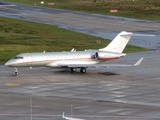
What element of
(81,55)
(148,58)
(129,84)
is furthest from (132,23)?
(129,84)

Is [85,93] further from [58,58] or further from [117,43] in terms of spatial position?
[117,43]

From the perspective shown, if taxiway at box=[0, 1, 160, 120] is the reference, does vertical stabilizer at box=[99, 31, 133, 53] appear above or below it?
above

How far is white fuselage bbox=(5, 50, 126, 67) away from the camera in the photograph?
4775 cm

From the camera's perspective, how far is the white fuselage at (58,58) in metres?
47.8

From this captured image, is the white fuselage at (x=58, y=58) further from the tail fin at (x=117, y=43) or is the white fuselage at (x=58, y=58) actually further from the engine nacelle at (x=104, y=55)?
the tail fin at (x=117, y=43)

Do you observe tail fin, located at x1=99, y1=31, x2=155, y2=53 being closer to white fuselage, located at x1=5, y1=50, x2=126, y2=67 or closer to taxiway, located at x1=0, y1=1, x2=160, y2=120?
white fuselage, located at x1=5, y1=50, x2=126, y2=67

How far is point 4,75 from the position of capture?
4872 cm

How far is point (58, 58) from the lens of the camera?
4872 cm

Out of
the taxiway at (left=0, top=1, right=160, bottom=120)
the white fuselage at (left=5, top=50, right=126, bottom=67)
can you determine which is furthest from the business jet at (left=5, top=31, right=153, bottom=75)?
the taxiway at (left=0, top=1, right=160, bottom=120)

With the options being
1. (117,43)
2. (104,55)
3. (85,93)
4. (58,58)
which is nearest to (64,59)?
(58,58)

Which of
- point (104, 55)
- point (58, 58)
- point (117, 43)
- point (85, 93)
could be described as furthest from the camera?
point (117, 43)

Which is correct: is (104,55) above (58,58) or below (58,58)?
above

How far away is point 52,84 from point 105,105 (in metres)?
11.3

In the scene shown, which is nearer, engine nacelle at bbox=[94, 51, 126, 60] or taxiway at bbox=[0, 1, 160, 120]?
taxiway at bbox=[0, 1, 160, 120]
